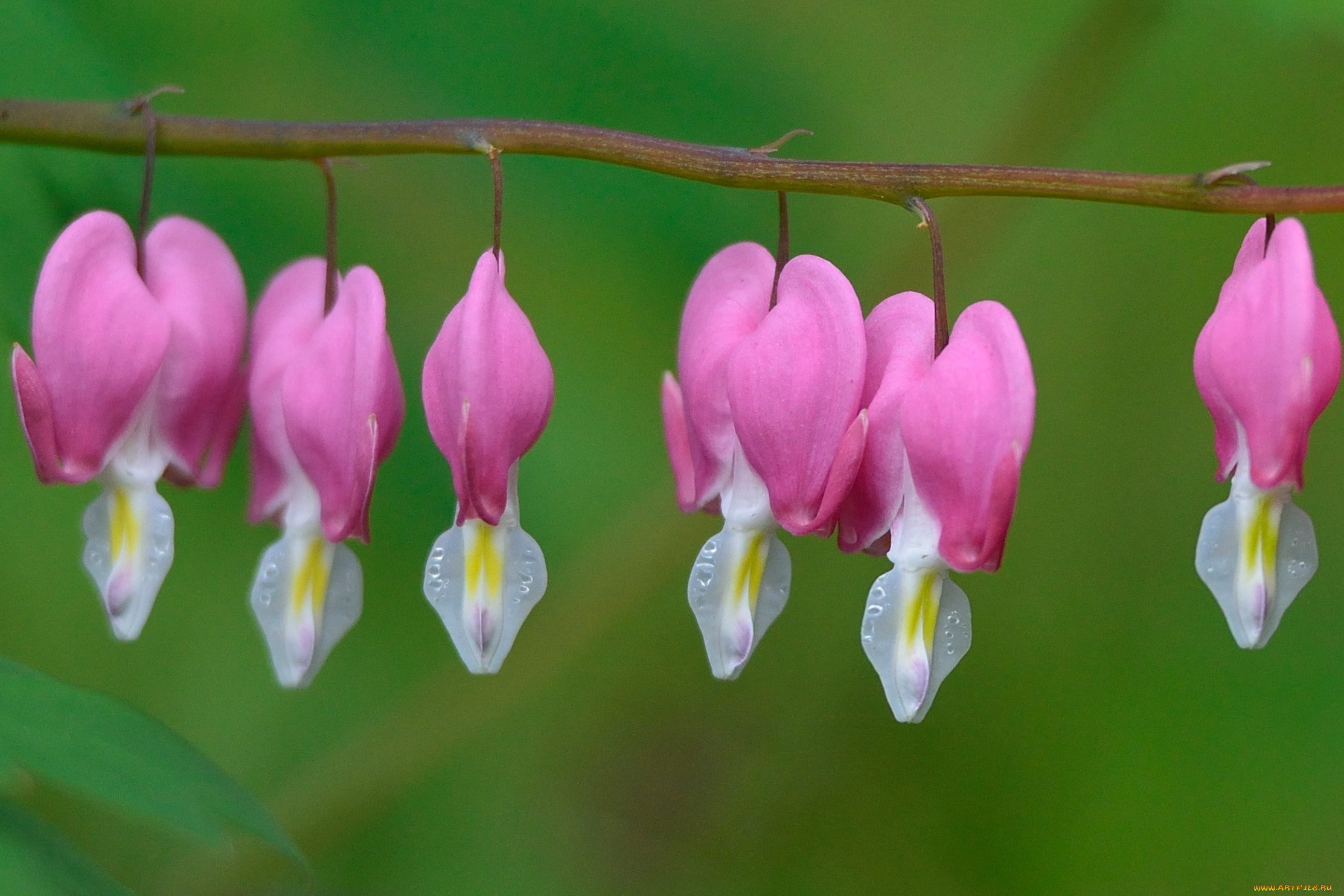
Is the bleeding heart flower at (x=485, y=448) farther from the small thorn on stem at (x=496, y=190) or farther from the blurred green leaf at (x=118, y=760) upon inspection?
the blurred green leaf at (x=118, y=760)

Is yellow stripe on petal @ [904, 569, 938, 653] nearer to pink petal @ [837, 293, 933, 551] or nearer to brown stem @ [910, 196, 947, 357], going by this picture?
pink petal @ [837, 293, 933, 551]

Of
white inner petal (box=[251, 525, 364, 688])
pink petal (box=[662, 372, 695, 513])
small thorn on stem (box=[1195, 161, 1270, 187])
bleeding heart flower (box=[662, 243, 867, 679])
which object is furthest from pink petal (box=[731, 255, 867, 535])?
white inner petal (box=[251, 525, 364, 688])

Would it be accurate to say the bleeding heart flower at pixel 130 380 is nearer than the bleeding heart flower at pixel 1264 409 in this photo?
No

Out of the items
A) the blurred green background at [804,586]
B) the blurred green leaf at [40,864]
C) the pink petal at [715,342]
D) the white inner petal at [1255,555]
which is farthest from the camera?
the blurred green background at [804,586]

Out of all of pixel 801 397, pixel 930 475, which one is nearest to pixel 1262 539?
pixel 930 475

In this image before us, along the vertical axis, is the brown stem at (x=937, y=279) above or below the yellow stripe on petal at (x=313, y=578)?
above

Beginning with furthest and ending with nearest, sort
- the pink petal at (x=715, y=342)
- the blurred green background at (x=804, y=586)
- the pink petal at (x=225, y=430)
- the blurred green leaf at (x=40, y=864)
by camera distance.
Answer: the blurred green background at (x=804, y=586)
the pink petal at (x=225, y=430)
the pink petal at (x=715, y=342)
the blurred green leaf at (x=40, y=864)

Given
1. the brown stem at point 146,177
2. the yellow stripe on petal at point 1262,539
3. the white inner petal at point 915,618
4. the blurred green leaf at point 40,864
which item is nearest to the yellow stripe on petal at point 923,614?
the white inner petal at point 915,618

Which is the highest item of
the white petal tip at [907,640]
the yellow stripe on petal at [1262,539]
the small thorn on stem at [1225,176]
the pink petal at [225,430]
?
Result: the small thorn on stem at [1225,176]
